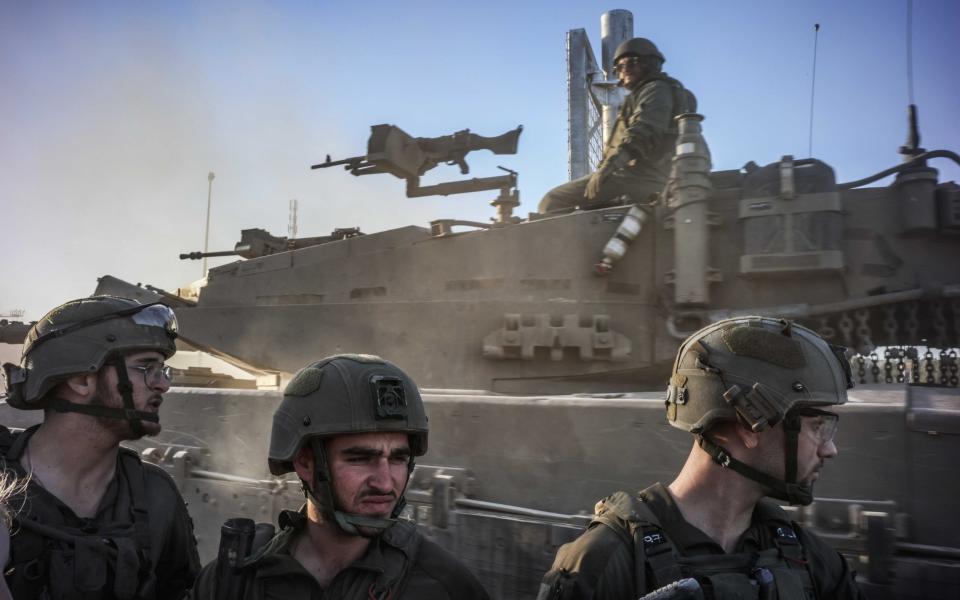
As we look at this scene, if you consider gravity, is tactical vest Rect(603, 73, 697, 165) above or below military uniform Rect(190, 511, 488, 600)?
above

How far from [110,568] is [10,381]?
0.99 meters

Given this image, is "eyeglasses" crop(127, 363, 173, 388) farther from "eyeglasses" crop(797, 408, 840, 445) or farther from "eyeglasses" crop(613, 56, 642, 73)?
"eyeglasses" crop(613, 56, 642, 73)

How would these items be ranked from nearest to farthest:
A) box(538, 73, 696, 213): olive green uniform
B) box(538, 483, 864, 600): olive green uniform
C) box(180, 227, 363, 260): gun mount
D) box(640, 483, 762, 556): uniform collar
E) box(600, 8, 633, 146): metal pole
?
box(538, 483, 864, 600): olive green uniform < box(640, 483, 762, 556): uniform collar < box(538, 73, 696, 213): olive green uniform < box(180, 227, 363, 260): gun mount < box(600, 8, 633, 146): metal pole

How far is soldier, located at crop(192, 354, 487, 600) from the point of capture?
1922 millimetres

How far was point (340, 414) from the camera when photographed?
6.84 feet

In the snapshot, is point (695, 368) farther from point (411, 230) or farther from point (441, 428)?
point (411, 230)

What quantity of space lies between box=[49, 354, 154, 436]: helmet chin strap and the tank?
1.66m

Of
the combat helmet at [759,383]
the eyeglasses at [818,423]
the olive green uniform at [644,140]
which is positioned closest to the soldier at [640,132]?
the olive green uniform at [644,140]

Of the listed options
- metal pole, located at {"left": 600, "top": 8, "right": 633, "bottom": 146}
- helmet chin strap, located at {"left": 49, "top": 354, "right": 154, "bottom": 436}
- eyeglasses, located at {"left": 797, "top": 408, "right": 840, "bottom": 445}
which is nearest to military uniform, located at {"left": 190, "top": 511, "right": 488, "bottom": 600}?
helmet chin strap, located at {"left": 49, "top": 354, "right": 154, "bottom": 436}

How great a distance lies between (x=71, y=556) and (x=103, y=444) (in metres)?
0.46

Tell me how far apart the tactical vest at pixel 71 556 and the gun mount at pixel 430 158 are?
5.66 meters

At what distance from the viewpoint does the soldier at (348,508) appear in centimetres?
192

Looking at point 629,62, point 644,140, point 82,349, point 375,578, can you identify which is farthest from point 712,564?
point 629,62

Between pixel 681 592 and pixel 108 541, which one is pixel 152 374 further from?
pixel 681 592
